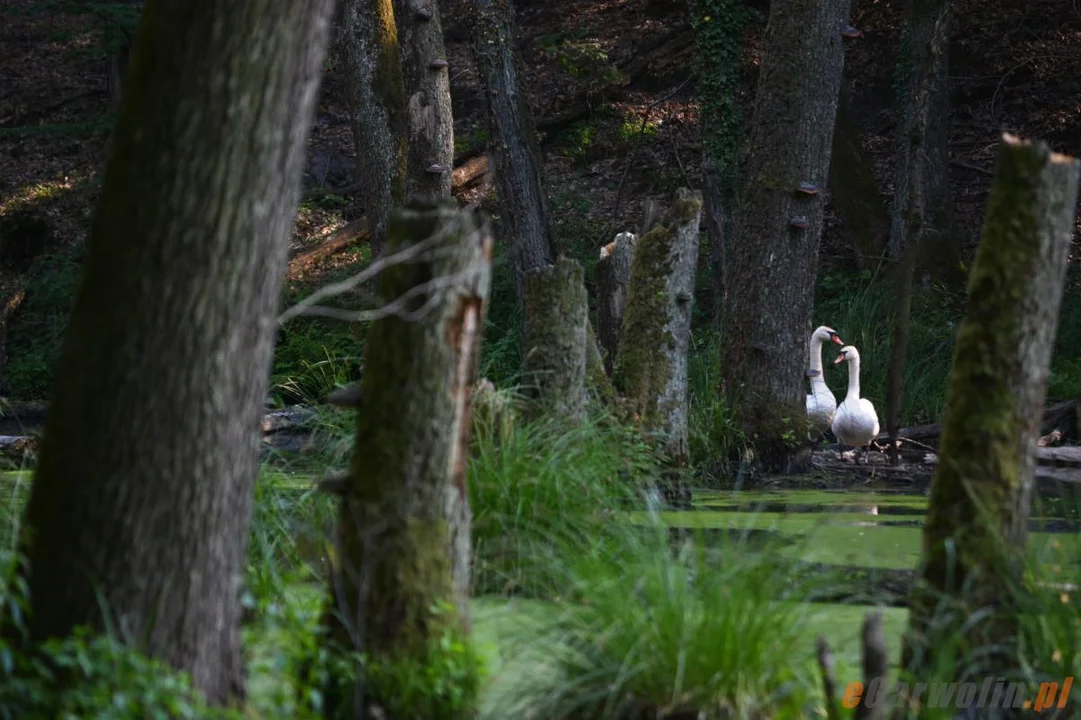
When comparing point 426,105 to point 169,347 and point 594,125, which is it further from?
point 169,347

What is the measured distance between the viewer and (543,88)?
21.1 meters

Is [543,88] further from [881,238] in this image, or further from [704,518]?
[704,518]

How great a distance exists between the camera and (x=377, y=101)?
13.4 metres

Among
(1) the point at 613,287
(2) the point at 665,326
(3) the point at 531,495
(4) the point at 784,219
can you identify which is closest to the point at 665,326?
(2) the point at 665,326

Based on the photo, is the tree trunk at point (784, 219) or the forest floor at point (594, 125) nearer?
the tree trunk at point (784, 219)

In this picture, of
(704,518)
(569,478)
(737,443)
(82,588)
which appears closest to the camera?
(82,588)

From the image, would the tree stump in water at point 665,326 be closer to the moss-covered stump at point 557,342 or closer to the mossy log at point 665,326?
the mossy log at point 665,326

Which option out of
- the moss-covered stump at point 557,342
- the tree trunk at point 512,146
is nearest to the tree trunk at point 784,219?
the moss-covered stump at point 557,342

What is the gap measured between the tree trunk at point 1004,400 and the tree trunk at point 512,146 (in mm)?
10081

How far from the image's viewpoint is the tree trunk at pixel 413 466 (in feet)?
12.6

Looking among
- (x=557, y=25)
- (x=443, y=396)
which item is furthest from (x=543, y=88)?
(x=443, y=396)

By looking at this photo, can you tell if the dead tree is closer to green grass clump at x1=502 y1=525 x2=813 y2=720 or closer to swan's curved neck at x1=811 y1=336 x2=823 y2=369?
swan's curved neck at x1=811 y1=336 x2=823 y2=369

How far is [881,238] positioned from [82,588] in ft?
47.3

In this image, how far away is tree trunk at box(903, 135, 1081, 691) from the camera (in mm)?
3779
